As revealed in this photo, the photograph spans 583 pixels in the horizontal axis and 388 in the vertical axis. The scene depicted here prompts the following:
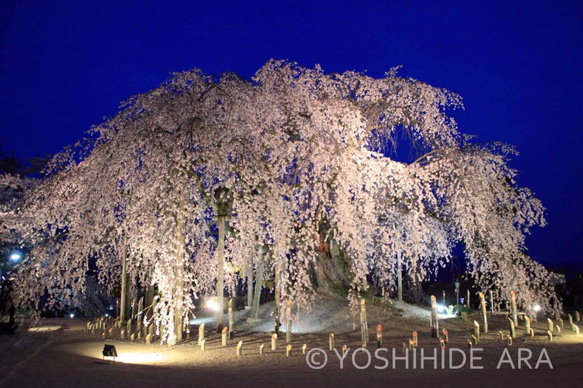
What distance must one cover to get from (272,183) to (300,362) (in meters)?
3.54

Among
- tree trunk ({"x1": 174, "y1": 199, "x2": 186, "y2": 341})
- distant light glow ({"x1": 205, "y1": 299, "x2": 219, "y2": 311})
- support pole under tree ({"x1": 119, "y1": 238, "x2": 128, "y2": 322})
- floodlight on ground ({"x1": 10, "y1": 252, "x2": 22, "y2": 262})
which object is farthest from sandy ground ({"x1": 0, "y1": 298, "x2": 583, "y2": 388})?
floodlight on ground ({"x1": 10, "y1": 252, "x2": 22, "y2": 262})

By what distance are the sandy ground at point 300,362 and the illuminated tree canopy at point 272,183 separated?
1.19m

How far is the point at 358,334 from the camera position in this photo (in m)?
12.3

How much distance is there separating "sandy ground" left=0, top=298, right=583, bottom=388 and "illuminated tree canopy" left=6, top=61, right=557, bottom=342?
119 centimetres

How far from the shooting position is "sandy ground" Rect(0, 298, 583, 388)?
21.6 ft

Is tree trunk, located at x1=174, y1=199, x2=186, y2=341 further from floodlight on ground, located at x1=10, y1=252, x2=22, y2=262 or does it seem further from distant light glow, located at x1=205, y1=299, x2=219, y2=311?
floodlight on ground, located at x1=10, y1=252, x2=22, y2=262

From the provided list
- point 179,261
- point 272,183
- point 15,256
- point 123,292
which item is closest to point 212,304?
point 123,292

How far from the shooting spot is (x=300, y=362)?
857cm

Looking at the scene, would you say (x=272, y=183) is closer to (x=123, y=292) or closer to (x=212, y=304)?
(x=123, y=292)

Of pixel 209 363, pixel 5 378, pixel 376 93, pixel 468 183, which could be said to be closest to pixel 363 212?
pixel 468 183

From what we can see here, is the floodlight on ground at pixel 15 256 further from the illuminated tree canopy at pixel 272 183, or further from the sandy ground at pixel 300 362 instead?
the illuminated tree canopy at pixel 272 183

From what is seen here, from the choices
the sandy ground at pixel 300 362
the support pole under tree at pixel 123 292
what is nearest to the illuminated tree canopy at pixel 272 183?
the sandy ground at pixel 300 362

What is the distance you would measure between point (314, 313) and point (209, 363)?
686 centimetres

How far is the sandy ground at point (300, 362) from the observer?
6582mm
